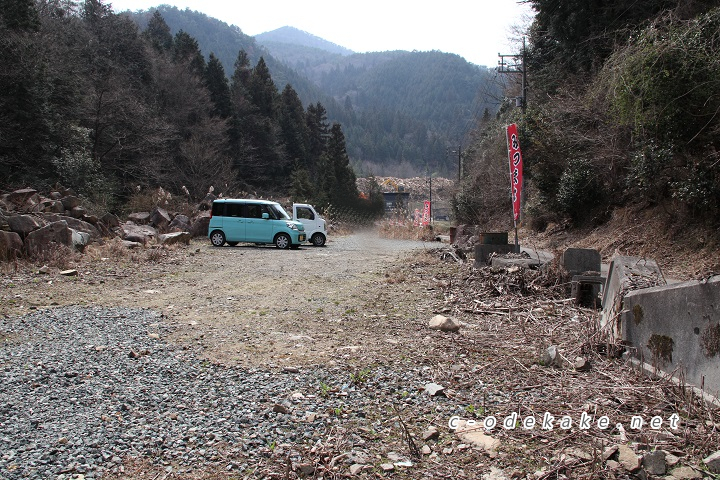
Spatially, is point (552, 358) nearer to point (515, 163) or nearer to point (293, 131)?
point (515, 163)

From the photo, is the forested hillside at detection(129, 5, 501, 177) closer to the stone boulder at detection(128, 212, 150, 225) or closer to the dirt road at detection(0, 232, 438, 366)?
the stone boulder at detection(128, 212, 150, 225)

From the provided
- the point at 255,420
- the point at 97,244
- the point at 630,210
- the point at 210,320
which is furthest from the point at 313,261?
the point at 255,420

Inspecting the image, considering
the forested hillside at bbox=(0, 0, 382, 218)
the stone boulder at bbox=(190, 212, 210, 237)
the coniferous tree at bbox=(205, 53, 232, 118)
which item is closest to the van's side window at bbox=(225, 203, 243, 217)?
the stone boulder at bbox=(190, 212, 210, 237)

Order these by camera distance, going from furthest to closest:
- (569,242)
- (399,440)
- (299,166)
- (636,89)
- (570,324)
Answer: (299,166) → (569,242) → (636,89) → (570,324) → (399,440)

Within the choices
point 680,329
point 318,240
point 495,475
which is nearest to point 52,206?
point 318,240

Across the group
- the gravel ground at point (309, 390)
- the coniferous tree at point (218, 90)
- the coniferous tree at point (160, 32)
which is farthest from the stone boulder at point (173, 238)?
the coniferous tree at point (160, 32)

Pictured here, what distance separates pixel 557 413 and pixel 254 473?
192 cm

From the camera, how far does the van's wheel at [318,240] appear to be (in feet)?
67.4

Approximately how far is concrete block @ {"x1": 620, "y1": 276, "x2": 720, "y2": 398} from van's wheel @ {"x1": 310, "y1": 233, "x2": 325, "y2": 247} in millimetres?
16641

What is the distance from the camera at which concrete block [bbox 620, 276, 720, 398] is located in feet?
11.0

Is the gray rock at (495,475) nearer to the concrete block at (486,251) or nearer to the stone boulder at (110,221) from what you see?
the concrete block at (486,251)

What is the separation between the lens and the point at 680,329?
366 centimetres

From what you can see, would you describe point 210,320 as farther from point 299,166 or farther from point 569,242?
point 299,166

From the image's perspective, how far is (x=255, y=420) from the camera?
130 inches
